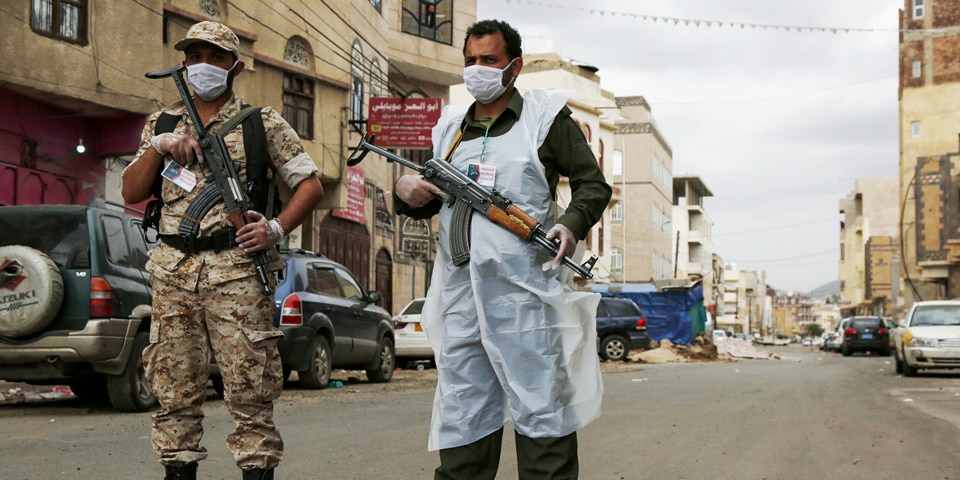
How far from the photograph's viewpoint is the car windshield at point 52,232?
Answer: 30.5ft

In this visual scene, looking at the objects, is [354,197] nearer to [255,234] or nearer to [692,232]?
[255,234]

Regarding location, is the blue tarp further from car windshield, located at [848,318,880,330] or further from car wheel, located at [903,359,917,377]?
car wheel, located at [903,359,917,377]

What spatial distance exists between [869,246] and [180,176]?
9250cm

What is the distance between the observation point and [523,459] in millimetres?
3840

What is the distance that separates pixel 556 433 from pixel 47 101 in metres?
15.1

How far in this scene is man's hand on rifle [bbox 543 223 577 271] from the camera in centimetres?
380

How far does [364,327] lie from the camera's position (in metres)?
14.6

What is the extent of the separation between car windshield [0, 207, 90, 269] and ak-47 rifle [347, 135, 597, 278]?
20.1 ft

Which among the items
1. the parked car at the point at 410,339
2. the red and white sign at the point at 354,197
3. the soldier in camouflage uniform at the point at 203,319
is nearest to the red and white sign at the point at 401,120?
the red and white sign at the point at 354,197

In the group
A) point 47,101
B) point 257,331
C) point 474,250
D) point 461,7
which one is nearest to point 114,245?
point 257,331

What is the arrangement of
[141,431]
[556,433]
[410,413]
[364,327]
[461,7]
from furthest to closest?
[461,7], [364,327], [410,413], [141,431], [556,433]

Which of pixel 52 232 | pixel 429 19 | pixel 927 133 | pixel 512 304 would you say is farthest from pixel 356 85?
pixel 927 133

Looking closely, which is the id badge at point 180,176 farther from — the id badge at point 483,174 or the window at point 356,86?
the window at point 356,86

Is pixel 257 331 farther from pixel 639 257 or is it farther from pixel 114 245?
pixel 639 257
